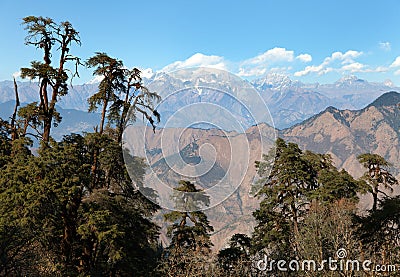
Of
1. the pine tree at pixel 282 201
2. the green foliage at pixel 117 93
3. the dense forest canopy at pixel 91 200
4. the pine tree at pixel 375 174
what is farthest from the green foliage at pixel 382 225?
the pine tree at pixel 375 174

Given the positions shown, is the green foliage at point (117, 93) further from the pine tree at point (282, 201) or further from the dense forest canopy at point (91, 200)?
the pine tree at point (282, 201)

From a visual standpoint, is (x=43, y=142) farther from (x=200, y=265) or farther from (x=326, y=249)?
(x=326, y=249)

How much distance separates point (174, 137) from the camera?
34.3 ft

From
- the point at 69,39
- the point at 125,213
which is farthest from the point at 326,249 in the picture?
the point at 69,39

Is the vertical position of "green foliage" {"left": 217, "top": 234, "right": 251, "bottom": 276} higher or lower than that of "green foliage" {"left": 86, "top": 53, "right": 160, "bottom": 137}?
lower

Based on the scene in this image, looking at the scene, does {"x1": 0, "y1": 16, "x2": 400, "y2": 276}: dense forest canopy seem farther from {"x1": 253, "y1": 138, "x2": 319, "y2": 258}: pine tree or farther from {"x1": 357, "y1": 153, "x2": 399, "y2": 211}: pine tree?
{"x1": 357, "y1": 153, "x2": 399, "y2": 211}: pine tree

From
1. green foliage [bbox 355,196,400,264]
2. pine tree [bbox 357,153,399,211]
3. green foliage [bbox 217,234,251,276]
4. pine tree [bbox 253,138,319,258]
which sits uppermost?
pine tree [bbox 357,153,399,211]

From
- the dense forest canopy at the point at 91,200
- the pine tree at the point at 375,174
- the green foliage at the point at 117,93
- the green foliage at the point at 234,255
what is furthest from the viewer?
the pine tree at the point at 375,174

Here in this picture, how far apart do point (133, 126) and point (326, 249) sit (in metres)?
15.8

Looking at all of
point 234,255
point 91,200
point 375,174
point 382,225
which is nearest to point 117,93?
point 91,200

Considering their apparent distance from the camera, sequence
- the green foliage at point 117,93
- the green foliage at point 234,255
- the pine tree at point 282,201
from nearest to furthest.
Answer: the green foliage at point 117,93 → the green foliage at point 234,255 → the pine tree at point 282,201

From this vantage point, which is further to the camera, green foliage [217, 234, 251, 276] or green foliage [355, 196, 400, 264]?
green foliage [217, 234, 251, 276]

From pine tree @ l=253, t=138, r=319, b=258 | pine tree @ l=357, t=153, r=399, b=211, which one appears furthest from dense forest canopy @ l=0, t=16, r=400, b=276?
pine tree @ l=357, t=153, r=399, b=211

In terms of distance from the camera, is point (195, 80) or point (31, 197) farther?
point (31, 197)
